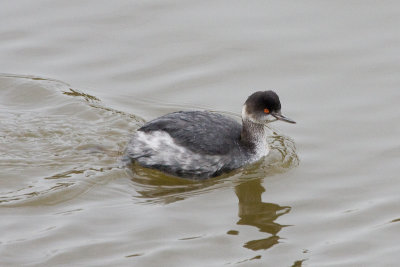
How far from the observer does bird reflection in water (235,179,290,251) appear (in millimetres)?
7061

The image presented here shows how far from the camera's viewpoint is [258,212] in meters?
7.74

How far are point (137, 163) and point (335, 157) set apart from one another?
6.86ft

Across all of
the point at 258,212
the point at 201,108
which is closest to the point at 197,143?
the point at 258,212

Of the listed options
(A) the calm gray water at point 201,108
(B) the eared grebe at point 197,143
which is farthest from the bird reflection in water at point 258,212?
(B) the eared grebe at point 197,143

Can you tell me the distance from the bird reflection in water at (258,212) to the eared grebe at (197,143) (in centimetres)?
39

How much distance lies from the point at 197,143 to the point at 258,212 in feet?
3.68

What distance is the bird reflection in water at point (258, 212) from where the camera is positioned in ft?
23.2

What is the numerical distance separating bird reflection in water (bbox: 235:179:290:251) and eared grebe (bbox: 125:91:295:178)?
0.39 m

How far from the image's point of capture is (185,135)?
845 centimetres

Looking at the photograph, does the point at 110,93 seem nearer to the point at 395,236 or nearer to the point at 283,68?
the point at 283,68

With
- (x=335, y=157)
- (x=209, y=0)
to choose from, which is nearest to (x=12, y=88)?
(x=209, y=0)

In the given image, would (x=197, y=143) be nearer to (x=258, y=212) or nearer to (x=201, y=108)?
(x=258, y=212)

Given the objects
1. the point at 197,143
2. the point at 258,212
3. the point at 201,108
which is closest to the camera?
the point at 258,212

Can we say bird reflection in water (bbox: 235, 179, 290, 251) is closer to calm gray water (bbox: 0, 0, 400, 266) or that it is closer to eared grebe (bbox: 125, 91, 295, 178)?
calm gray water (bbox: 0, 0, 400, 266)
